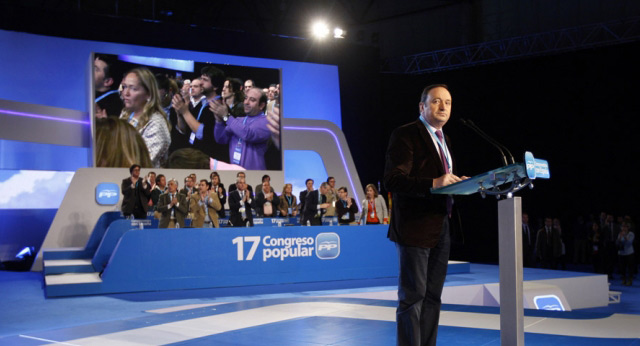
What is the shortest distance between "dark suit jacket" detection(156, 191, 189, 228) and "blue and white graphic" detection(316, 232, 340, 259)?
2043 mm

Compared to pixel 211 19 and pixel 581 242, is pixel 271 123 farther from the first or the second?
pixel 581 242

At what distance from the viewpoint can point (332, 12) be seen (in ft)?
55.9

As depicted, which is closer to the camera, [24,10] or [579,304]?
[579,304]

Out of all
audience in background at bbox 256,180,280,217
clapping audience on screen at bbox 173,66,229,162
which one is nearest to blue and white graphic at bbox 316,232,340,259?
audience in background at bbox 256,180,280,217

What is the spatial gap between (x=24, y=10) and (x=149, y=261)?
713 centimetres

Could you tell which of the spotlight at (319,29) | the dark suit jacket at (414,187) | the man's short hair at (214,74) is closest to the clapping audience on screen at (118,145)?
the man's short hair at (214,74)

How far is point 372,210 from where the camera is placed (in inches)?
403

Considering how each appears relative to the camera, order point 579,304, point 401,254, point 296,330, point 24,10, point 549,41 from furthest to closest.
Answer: point 549,41 → point 24,10 → point 579,304 → point 296,330 → point 401,254

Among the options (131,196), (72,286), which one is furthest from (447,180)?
(131,196)

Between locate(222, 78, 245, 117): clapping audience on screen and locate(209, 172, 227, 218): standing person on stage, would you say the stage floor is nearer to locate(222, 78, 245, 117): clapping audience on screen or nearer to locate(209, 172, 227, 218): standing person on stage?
locate(209, 172, 227, 218): standing person on stage

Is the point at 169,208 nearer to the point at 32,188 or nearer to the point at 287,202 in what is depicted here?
the point at 287,202

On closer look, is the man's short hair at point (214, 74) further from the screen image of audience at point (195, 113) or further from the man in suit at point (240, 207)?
the man in suit at point (240, 207)

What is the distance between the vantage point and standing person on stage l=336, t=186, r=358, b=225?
10.3m

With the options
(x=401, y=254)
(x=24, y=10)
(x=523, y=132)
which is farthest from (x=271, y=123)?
(x=401, y=254)
